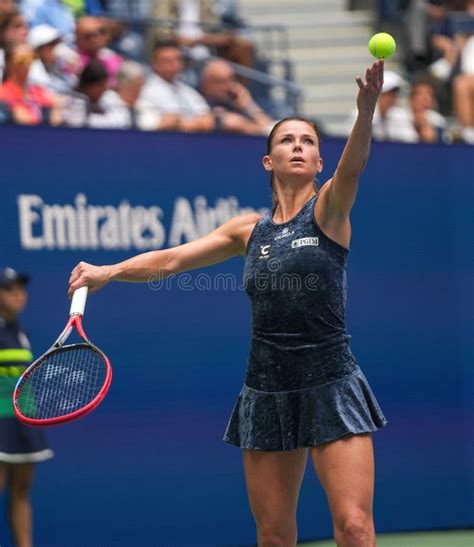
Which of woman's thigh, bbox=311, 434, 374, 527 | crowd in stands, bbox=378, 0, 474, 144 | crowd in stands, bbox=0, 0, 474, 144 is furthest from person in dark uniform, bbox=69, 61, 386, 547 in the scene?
crowd in stands, bbox=378, 0, 474, 144

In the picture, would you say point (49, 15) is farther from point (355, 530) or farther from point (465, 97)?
point (355, 530)

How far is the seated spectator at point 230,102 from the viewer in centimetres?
710

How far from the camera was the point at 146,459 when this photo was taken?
630 centimetres

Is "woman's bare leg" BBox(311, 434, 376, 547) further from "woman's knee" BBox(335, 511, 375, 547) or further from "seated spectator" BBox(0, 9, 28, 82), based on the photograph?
"seated spectator" BBox(0, 9, 28, 82)

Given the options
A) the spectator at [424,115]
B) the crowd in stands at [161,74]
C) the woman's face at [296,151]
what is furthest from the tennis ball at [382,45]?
the spectator at [424,115]

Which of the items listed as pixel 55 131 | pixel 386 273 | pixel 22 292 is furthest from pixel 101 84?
pixel 386 273

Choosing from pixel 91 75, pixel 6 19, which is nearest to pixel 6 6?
pixel 6 19

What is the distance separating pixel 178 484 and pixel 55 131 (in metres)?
1.96

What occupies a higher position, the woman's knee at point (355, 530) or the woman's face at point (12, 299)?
the woman's face at point (12, 299)

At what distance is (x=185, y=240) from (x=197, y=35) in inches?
71.8

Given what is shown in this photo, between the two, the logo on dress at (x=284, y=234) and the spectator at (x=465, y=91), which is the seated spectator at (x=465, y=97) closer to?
the spectator at (x=465, y=91)

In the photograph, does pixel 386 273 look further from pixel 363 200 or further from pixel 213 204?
pixel 213 204

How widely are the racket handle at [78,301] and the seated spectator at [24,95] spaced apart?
2.23m

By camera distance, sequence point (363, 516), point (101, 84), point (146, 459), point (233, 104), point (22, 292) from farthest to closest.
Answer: point (233, 104) < point (101, 84) < point (146, 459) < point (22, 292) < point (363, 516)
